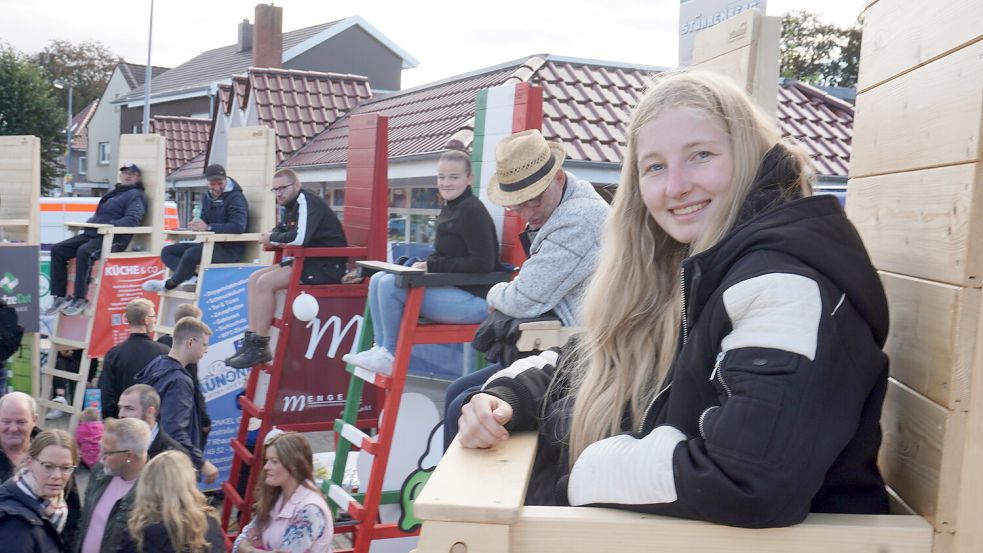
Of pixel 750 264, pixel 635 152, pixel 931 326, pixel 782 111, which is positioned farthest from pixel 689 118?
pixel 782 111

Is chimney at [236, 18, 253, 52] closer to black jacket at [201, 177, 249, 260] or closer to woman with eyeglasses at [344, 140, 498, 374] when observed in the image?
black jacket at [201, 177, 249, 260]

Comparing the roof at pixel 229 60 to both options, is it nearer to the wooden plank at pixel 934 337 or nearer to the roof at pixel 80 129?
the roof at pixel 80 129

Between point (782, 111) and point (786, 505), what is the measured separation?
39.9 ft

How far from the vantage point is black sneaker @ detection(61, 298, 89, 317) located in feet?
29.8

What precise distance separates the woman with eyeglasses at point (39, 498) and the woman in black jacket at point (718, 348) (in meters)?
3.19

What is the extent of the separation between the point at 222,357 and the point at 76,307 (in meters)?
2.76

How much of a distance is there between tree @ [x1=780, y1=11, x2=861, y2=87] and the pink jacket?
89.1ft

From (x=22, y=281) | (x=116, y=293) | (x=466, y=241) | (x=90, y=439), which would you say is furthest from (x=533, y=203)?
(x=116, y=293)

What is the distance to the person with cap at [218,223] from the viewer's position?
8078 mm

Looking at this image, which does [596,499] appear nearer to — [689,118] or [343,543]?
[689,118]

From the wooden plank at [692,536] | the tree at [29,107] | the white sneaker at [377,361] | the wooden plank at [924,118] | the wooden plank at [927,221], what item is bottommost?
the white sneaker at [377,361]

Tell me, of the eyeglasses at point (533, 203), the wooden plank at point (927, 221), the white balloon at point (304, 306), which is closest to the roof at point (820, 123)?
the white balloon at point (304, 306)

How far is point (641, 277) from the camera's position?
6.30 ft

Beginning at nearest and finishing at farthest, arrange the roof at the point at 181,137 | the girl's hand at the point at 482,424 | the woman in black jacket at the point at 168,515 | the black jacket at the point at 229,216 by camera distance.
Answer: the girl's hand at the point at 482,424
the woman in black jacket at the point at 168,515
the black jacket at the point at 229,216
the roof at the point at 181,137
